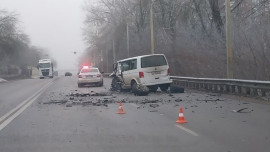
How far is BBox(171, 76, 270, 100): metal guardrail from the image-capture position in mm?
17259

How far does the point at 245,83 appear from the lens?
1834 cm

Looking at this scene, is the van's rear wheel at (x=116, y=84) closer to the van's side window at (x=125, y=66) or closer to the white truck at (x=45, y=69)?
the van's side window at (x=125, y=66)

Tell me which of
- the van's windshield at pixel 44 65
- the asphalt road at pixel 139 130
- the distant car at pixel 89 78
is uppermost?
the van's windshield at pixel 44 65

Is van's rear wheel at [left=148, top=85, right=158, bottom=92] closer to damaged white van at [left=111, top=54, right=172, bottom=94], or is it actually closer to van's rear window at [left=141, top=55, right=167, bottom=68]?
damaged white van at [left=111, top=54, right=172, bottom=94]

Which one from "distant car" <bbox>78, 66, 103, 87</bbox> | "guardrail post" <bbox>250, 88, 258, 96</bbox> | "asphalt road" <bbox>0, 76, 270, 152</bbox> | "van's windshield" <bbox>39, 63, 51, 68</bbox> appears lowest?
"asphalt road" <bbox>0, 76, 270, 152</bbox>

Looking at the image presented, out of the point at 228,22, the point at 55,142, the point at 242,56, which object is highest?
the point at 228,22

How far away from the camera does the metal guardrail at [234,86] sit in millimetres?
17259

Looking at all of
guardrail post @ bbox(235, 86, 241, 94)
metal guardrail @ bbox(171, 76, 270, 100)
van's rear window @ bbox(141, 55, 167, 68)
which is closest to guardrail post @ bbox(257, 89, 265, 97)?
metal guardrail @ bbox(171, 76, 270, 100)

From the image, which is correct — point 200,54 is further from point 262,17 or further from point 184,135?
point 184,135

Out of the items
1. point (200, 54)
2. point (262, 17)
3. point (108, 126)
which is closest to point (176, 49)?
point (200, 54)

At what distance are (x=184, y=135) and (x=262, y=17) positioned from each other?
1802cm

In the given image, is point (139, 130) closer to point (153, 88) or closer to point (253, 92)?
point (253, 92)

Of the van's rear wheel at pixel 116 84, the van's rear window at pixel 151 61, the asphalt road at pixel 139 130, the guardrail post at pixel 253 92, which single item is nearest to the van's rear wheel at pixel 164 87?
the van's rear window at pixel 151 61

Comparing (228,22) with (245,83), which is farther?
(228,22)
